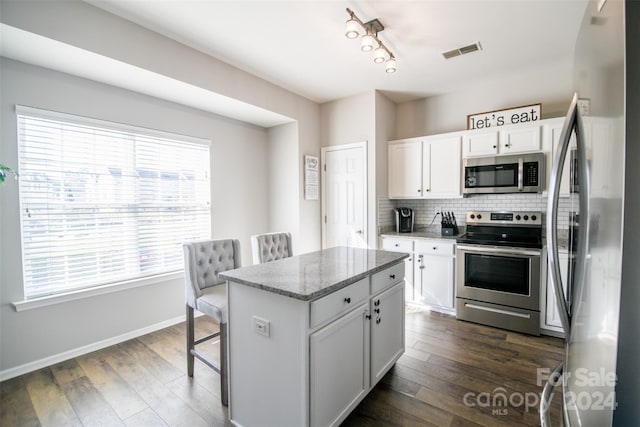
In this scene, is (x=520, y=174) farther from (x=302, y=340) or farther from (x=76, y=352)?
(x=76, y=352)

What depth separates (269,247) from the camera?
2834 millimetres

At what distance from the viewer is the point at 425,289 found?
3.61m

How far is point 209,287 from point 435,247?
256 cm

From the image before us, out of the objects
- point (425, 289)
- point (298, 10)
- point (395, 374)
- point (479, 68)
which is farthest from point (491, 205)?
point (298, 10)

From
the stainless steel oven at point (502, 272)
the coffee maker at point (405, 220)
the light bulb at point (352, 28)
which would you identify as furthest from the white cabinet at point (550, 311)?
the light bulb at point (352, 28)

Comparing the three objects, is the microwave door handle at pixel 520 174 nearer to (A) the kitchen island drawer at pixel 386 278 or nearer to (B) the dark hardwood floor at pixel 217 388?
(B) the dark hardwood floor at pixel 217 388

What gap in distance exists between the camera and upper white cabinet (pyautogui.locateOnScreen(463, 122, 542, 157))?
3.15 meters

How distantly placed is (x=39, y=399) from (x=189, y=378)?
97 cm

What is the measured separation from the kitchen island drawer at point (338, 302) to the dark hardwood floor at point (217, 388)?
77 centimetres

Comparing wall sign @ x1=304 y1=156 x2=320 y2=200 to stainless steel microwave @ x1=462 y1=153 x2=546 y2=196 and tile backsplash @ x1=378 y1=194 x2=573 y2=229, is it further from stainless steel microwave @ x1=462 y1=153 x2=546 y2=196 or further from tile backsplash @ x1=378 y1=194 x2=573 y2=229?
stainless steel microwave @ x1=462 y1=153 x2=546 y2=196

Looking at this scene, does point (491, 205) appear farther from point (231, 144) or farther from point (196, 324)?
point (196, 324)

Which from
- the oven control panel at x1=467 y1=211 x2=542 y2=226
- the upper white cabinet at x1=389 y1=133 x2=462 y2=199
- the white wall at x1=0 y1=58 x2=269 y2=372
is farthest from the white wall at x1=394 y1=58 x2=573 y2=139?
the white wall at x1=0 y1=58 x2=269 y2=372

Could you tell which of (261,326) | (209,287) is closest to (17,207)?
(209,287)

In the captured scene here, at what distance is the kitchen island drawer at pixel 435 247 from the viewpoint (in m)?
3.41
